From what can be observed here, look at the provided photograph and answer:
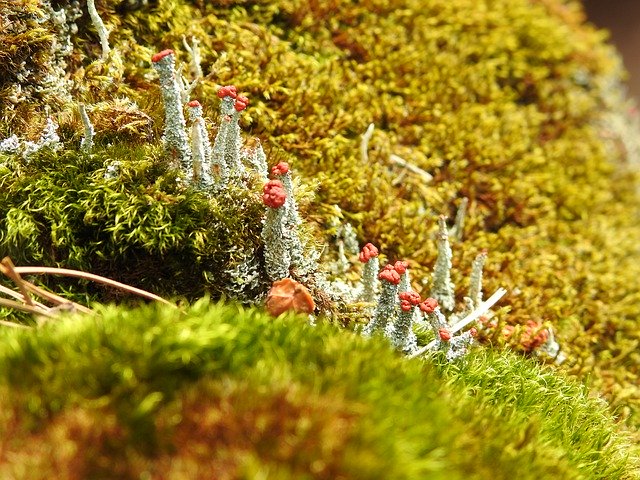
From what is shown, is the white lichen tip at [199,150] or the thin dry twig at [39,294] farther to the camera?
the white lichen tip at [199,150]

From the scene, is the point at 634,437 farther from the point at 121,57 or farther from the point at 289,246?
the point at 121,57

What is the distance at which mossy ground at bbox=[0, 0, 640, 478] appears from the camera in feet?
7.98

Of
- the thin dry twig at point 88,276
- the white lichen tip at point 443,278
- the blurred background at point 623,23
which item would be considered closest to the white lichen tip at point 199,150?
the thin dry twig at point 88,276

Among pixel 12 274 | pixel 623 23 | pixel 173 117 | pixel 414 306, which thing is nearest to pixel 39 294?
pixel 12 274

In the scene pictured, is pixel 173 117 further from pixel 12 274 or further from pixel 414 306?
pixel 414 306

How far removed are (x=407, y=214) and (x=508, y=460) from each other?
1747 mm

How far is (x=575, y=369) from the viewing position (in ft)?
9.70

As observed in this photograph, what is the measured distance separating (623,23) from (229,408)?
448 inches

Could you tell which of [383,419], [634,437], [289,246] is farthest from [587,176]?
[383,419]

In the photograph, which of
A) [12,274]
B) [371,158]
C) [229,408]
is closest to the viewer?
[229,408]

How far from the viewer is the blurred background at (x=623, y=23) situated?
10438 millimetres

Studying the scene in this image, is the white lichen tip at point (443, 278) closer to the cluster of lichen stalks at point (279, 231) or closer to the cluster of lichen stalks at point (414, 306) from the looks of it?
the cluster of lichen stalks at point (414, 306)

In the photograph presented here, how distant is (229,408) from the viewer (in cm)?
150

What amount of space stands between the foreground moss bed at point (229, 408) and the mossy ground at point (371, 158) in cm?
6
